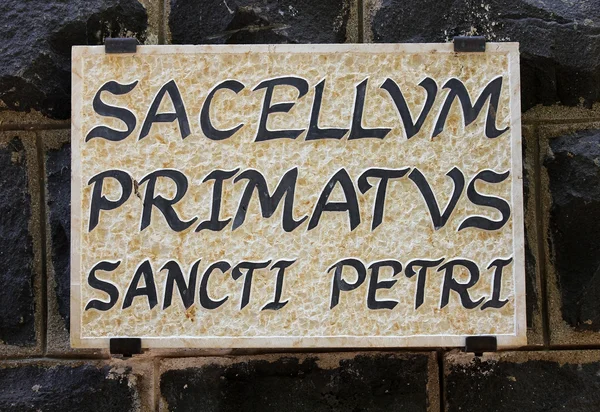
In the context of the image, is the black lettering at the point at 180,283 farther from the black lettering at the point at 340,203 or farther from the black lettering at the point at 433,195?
the black lettering at the point at 433,195

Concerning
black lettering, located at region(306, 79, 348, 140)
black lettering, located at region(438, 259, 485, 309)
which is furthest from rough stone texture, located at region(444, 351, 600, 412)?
black lettering, located at region(306, 79, 348, 140)

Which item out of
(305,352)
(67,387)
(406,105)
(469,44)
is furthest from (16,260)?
(469,44)

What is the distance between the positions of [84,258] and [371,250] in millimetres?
361

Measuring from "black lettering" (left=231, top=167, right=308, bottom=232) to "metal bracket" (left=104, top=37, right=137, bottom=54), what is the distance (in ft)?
0.70

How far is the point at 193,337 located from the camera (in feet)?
2.73

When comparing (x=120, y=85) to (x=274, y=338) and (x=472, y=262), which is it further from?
(x=472, y=262)

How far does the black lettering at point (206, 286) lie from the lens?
837mm

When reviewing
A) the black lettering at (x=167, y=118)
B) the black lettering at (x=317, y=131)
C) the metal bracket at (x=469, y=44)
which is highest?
the metal bracket at (x=469, y=44)

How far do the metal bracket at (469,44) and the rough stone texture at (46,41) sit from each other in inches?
17.3

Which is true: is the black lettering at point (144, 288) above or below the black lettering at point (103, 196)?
below

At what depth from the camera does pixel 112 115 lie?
837mm

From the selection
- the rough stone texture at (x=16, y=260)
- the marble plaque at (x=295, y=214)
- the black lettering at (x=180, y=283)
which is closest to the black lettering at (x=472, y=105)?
the marble plaque at (x=295, y=214)

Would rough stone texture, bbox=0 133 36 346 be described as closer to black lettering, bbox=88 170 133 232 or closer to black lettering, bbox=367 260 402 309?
black lettering, bbox=88 170 133 232

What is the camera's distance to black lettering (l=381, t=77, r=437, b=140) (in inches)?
33.0
